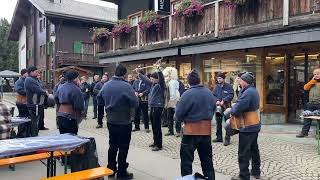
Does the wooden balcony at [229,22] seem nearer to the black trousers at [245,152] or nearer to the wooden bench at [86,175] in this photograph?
the black trousers at [245,152]

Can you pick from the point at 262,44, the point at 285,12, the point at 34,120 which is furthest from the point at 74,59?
the point at 285,12

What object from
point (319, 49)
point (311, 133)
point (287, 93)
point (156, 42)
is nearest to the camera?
point (311, 133)

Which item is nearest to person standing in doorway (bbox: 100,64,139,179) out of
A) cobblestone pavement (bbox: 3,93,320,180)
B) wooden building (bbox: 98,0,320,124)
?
cobblestone pavement (bbox: 3,93,320,180)

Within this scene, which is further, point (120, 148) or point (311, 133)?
point (311, 133)

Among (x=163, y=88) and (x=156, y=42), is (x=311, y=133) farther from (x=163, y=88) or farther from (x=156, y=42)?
(x=156, y=42)

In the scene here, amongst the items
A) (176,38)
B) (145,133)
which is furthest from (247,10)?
(145,133)

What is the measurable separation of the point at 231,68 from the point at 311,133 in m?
3.99

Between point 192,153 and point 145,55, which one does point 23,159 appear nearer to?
point 192,153

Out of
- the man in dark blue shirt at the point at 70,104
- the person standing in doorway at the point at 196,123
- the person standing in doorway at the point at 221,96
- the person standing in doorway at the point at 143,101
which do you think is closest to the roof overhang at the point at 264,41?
the person standing in doorway at the point at 221,96

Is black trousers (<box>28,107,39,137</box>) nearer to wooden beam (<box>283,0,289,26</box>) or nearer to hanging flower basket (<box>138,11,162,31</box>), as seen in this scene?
hanging flower basket (<box>138,11,162,31</box>)

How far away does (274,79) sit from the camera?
12.9 meters

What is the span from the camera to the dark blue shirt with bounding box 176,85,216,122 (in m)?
6.07

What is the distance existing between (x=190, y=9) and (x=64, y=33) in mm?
20595

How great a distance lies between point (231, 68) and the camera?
555 inches
